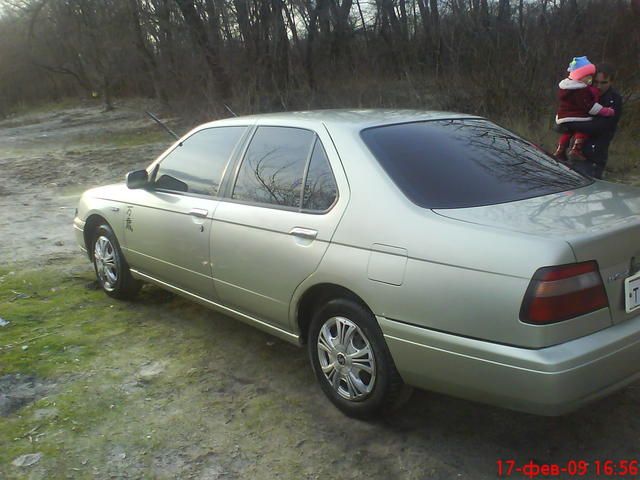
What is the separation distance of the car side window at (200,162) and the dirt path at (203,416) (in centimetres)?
105

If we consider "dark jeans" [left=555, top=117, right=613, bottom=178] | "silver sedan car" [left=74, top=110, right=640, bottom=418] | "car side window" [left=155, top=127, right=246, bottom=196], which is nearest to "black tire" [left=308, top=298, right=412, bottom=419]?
"silver sedan car" [left=74, top=110, right=640, bottom=418]

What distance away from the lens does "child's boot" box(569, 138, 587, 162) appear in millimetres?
5930

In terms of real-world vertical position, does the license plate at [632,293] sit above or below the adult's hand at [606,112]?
below

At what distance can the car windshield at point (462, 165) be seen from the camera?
3.09 m

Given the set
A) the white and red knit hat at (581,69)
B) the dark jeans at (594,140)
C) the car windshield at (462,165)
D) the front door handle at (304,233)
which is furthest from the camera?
the dark jeans at (594,140)

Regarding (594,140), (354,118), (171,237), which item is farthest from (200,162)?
(594,140)

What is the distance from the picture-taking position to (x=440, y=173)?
321cm

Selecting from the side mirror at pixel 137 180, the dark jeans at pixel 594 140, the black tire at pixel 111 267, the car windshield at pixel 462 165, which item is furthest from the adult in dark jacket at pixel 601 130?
the black tire at pixel 111 267

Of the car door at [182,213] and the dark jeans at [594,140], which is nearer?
the car door at [182,213]

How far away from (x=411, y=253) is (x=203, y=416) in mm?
1480

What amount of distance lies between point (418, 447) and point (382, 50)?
630 inches
